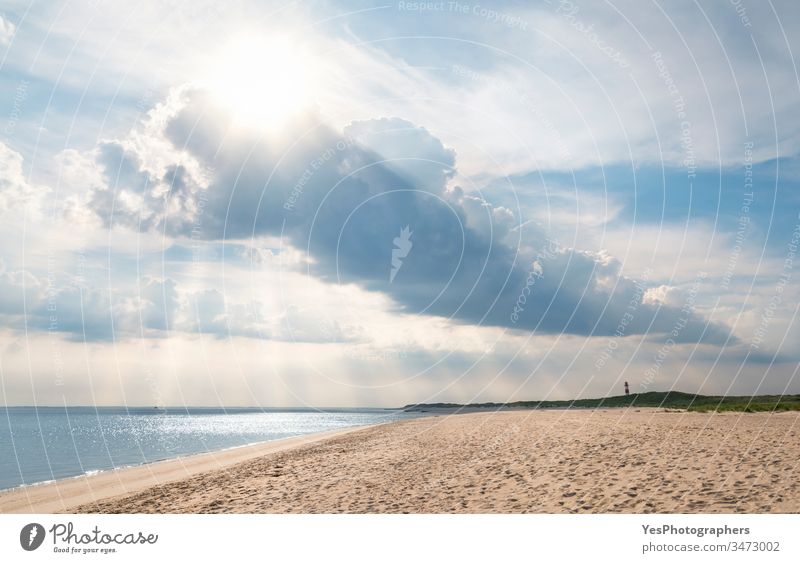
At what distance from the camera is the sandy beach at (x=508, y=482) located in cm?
1524

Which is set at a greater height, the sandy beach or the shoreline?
the sandy beach

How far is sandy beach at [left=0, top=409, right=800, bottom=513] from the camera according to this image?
1524cm

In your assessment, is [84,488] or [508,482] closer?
[508,482]

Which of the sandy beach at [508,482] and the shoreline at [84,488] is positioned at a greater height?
the sandy beach at [508,482]

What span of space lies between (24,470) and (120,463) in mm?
6945

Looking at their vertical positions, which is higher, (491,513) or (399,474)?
(491,513)

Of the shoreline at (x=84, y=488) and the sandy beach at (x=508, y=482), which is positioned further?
the shoreline at (x=84, y=488)

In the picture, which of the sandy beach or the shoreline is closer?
the sandy beach

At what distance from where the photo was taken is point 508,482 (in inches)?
712

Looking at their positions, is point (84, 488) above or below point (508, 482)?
below
